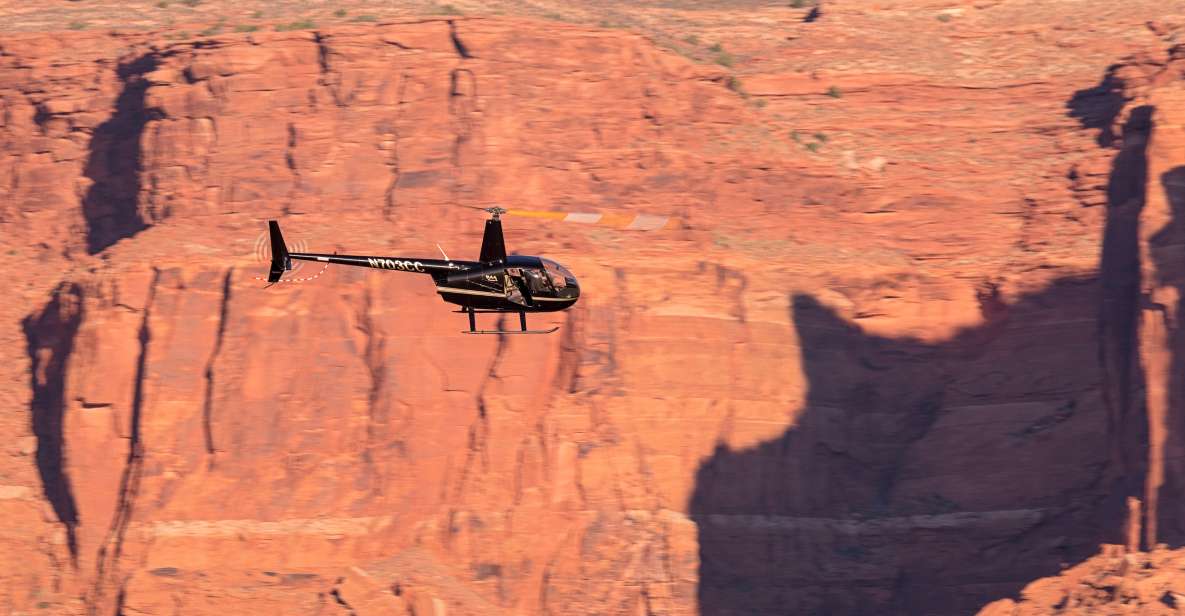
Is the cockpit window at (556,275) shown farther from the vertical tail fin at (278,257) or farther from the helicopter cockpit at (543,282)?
the vertical tail fin at (278,257)

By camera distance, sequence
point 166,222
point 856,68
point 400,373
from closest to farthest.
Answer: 1. point 400,373
2. point 166,222
3. point 856,68

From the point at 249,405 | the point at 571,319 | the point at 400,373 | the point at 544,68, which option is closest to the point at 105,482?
the point at 249,405

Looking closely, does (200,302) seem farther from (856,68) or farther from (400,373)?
(856,68)

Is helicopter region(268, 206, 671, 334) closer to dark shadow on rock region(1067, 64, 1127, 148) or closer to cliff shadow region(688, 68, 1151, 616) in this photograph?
cliff shadow region(688, 68, 1151, 616)

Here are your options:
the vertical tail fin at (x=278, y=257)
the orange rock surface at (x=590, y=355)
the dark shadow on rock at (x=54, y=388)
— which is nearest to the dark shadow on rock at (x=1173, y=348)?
the orange rock surface at (x=590, y=355)

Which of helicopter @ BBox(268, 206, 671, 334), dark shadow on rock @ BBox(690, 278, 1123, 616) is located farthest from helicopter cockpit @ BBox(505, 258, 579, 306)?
dark shadow on rock @ BBox(690, 278, 1123, 616)

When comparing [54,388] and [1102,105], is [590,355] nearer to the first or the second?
[54,388]
